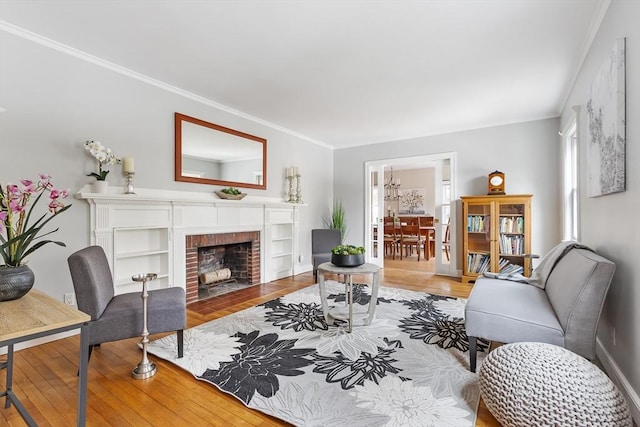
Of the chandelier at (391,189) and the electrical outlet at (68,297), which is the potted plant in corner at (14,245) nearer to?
the electrical outlet at (68,297)

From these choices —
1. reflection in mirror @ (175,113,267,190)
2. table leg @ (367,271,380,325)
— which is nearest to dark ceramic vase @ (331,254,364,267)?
table leg @ (367,271,380,325)

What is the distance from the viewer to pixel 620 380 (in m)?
Result: 1.85

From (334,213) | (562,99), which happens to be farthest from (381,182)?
(562,99)

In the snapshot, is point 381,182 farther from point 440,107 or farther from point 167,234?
point 167,234

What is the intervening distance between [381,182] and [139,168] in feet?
13.8

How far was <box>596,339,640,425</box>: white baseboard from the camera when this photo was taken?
1.61 meters

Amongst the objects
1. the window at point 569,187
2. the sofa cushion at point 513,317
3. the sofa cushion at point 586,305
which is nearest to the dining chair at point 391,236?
the window at point 569,187

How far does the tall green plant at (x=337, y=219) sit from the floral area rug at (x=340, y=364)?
8.92 feet

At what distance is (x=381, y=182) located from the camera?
19.8 feet

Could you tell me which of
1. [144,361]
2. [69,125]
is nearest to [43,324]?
[144,361]

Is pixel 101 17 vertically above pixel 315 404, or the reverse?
pixel 101 17

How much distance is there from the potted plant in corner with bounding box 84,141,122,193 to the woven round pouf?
10.9 ft

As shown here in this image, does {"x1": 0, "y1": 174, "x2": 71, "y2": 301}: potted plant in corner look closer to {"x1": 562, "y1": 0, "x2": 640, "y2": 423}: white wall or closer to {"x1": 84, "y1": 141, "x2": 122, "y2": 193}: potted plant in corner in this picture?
{"x1": 84, "y1": 141, "x2": 122, "y2": 193}: potted plant in corner

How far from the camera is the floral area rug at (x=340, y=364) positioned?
1.68 metres
